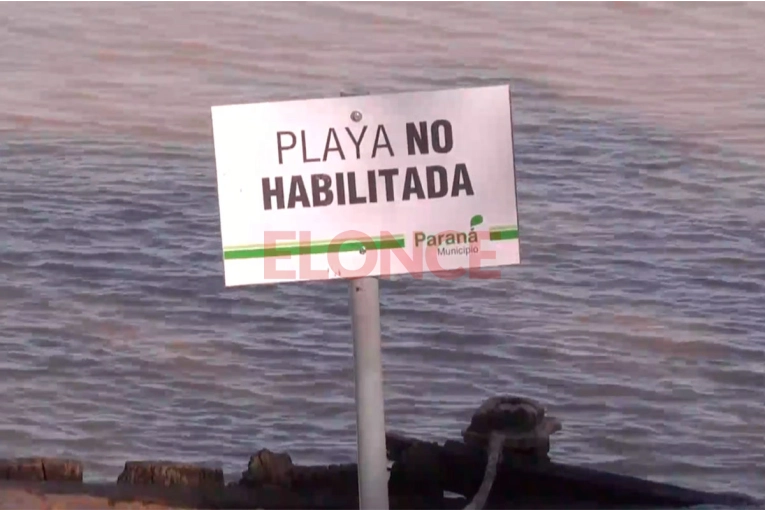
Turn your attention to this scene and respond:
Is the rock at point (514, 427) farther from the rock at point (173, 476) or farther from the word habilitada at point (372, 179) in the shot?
the word habilitada at point (372, 179)

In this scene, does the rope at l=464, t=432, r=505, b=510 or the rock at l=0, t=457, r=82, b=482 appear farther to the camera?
the rock at l=0, t=457, r=82, b=482

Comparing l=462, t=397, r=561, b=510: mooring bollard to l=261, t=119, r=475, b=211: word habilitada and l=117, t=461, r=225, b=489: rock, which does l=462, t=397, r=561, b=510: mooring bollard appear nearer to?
l=117, t=461, r=225, b=489: rock

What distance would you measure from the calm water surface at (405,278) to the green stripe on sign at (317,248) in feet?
5.51

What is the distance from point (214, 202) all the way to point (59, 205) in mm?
647

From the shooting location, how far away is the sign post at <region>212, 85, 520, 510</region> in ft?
5.25

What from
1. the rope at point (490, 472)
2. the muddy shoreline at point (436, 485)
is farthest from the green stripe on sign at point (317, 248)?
the muddy shoreline at point (436, 485)

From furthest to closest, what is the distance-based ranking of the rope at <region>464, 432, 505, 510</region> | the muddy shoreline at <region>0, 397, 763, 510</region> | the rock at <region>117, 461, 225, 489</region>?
the rock at <region>117, 461, 225, 489</region> → the muddy shoreline at <region>0, 397, 763, 510</region> → the rope at <region>464, 432, 505, 510</region>

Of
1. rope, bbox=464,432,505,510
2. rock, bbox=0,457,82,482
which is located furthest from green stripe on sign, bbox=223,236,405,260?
rock, bbox=0,457,82,482

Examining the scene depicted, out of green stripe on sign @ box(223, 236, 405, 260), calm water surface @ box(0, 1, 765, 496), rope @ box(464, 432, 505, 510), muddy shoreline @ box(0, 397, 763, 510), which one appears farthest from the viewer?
calm water surface @ box(0, 1, 765, 496)

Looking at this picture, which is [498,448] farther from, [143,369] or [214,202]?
[214,202]

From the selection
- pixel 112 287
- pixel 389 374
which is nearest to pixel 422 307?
pixel 389 374

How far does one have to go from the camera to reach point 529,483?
7.84 feet

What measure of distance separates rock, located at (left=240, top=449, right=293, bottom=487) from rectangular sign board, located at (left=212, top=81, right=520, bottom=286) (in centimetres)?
100

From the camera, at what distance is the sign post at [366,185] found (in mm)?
1602
